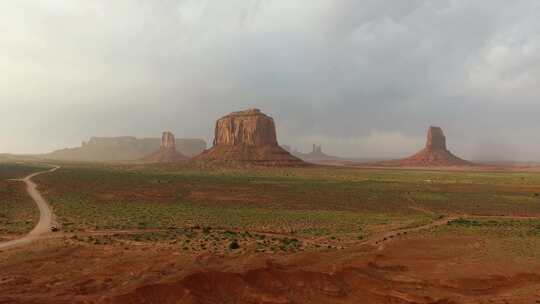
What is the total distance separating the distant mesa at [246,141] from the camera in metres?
164

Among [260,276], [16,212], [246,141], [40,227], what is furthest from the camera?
[246,141]

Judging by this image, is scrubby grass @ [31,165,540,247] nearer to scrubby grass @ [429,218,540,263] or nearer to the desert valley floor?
the desert valley floor

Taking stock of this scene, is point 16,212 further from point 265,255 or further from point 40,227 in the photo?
point 265,255

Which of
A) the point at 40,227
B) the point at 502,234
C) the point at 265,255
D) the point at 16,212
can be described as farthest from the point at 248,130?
the point at 265,255

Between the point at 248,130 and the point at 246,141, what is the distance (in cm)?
582

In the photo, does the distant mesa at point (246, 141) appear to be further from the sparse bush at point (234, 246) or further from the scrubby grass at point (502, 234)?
the sparse bush at point (234, 246)

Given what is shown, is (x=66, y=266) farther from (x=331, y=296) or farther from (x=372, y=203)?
(x=372, y=203)

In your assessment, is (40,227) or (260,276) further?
(40,227)

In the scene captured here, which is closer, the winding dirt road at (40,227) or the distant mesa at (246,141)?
the winding dirt road at (40,227)

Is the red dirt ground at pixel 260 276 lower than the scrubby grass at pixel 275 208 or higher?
higher

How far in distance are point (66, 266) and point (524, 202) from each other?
6119cm

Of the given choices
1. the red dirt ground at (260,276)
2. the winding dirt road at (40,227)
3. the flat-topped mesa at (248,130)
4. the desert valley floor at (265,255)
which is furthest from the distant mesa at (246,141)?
the red dirt ground at (260,276)

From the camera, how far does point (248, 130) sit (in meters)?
179

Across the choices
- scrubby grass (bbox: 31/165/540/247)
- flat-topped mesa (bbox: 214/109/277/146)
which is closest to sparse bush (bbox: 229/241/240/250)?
scrubby grass (bbox: 31/165/540/247)
